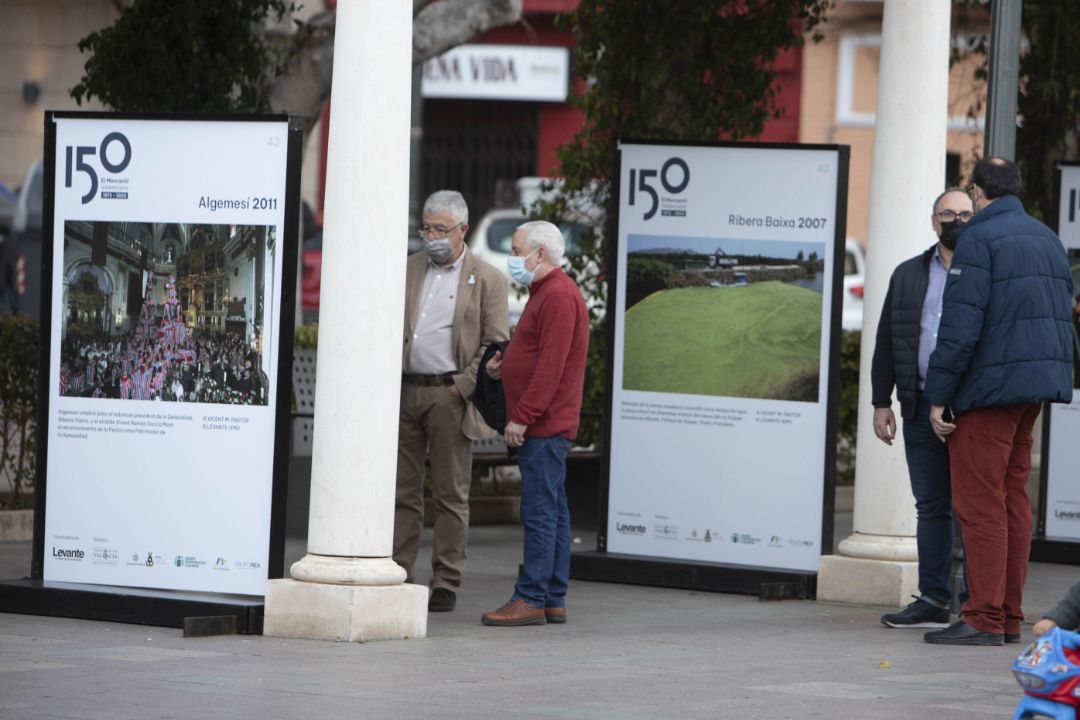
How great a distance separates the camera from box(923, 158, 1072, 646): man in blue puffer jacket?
8164 mm

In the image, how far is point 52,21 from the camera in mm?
20062

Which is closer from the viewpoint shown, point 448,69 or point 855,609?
point 855,609

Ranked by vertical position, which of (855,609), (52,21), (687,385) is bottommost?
(855,609)

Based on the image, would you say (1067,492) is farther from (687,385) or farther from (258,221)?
(258,221)

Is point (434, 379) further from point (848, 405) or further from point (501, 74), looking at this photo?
point (501, 74)

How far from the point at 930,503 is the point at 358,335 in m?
2.63

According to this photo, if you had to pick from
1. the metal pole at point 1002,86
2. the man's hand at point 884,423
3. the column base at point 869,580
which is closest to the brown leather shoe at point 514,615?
the man's hand at point 884,423

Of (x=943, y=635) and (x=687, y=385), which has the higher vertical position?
(x=687, y=385)

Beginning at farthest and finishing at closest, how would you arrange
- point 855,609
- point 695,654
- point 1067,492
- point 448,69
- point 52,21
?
point 448,69 → point 52,21 → point 1067,492 → point 855,609 → point 695,654

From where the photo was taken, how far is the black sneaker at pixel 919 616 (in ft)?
29.5

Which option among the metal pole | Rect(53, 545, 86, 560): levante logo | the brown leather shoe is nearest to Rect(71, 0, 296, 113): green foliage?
Rect(53, 545, 86, 560): levante logo

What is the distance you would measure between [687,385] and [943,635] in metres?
2.26

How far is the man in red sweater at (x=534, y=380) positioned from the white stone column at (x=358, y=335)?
73cm

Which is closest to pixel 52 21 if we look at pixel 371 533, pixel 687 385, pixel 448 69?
pixel 687 385
